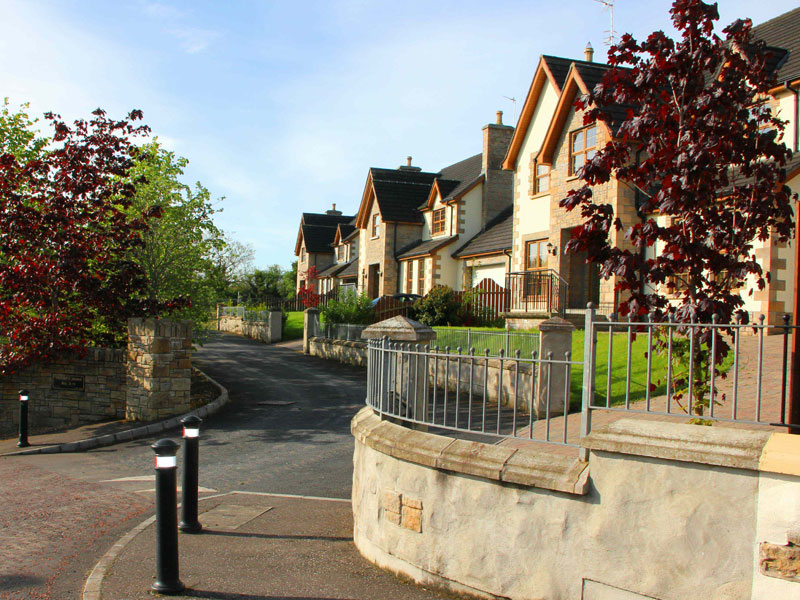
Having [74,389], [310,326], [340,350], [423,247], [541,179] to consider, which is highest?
[541,179]

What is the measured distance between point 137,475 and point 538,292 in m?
14.6

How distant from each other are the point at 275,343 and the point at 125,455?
76.3ft

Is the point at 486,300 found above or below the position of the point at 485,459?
above

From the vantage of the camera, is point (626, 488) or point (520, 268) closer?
point (626, 488)

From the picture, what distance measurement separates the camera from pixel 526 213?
79.1 ft

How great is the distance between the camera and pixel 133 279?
15.5 meters

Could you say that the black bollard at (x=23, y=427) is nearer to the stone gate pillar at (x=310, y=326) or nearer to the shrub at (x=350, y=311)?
the shrub at (x=350, y=311)

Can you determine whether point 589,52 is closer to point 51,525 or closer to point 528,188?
point 528,188

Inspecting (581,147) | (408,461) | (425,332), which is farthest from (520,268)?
(408,461)

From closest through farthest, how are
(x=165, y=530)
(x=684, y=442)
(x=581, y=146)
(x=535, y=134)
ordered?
(x=684, y=442) < (x=165, y=530) < (x=581, y=146) < (x=535, y=134)

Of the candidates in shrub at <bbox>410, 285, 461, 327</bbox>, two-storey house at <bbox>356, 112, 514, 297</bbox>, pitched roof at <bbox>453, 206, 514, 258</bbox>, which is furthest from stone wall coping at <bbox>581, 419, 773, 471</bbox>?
two-storey house at <bbox>356, 112, 514, 297</bbox>

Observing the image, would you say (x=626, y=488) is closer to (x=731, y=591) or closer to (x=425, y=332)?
(x=731, y=591)

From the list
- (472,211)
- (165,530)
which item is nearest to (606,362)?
(165,530)

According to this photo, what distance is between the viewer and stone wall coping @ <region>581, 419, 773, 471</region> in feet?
12.3
